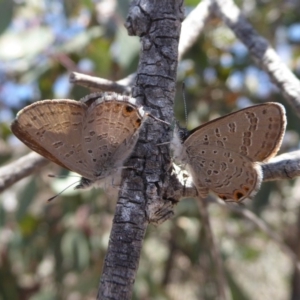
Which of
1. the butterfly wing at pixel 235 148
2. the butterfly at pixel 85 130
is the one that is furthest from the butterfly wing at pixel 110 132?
the butterfly wing at pixel 235 148

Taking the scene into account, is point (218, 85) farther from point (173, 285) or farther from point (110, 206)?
point (173, 285)

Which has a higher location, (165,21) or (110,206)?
(110,206)

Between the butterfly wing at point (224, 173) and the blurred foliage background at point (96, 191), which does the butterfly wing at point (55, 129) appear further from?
the blurred foliage background at point (96, 191)

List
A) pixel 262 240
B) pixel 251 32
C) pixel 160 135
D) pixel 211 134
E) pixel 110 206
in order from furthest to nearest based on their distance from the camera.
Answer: pixel 262 240, pixel 110 206, pixel 251 32, pixel 211 134, pixel 160 135

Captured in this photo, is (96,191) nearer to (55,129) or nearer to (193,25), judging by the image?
(193,25)

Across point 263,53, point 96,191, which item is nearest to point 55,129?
point 263,53

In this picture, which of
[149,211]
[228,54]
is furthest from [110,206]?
[149,211]

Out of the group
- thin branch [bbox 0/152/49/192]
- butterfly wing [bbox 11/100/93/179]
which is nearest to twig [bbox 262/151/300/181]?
butterfly wing [bbox 11/100/93/179]
